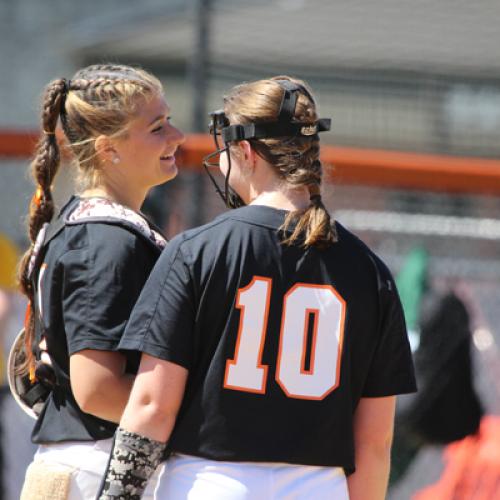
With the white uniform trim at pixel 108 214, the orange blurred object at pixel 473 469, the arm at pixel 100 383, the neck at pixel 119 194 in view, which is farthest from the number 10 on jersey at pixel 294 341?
the orange blurred object at pixel 473 469

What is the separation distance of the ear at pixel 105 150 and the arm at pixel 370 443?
33.1 inches

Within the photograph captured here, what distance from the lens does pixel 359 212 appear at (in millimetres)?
4676

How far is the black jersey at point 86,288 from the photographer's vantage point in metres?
2.09

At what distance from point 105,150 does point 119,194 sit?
11cm

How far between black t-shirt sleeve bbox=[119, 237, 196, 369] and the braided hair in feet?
1.56

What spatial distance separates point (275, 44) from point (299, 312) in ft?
39.9

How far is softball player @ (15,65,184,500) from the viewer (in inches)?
82.0

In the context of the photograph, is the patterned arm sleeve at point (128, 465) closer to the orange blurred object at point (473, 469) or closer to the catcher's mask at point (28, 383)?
the catcher's mask at point (28, 383)

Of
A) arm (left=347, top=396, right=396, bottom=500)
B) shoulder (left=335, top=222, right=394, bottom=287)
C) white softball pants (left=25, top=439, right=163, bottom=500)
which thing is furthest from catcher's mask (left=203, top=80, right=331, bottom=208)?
white softball pants (left=25, top=439, right=163, bottom=500)

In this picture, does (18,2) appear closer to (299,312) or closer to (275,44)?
(275,44)

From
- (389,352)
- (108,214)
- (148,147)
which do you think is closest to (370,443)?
(389,352)

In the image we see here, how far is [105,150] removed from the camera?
2320 mm

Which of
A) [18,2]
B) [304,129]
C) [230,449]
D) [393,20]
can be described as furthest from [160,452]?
[18,2]

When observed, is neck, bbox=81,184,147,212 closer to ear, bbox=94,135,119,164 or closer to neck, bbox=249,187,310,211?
ear, bbox=94,135,119,164
